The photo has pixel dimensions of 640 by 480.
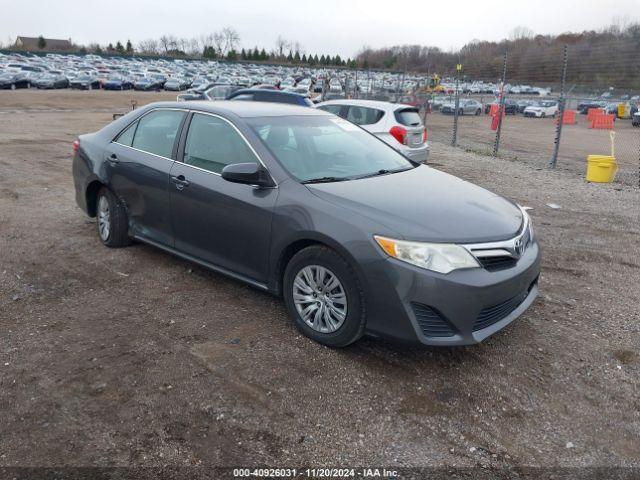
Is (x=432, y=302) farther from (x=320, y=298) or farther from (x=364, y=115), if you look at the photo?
(x=364, y=115)

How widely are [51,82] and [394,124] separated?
43689 mm

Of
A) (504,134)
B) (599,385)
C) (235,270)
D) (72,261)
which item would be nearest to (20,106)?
(504,134)

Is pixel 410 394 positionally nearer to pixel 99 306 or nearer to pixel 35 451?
pixel 35 451

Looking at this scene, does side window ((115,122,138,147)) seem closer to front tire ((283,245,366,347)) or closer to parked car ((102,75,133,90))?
front tire ((283,245,366,347))

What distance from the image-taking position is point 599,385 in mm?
3449

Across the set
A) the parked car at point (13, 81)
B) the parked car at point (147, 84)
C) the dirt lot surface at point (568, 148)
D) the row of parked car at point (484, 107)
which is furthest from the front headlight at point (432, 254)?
the parked car at point (147, 84)

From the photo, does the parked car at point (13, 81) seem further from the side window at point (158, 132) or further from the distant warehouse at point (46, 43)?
the distant warehouse at point (46, 43)

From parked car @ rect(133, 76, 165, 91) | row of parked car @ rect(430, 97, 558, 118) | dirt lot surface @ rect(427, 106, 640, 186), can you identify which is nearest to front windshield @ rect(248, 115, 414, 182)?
dirt lot surface @ rect(427, 106, 640, 186)

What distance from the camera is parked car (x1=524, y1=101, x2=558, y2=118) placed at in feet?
129

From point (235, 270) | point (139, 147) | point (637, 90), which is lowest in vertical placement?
point (235, 270)

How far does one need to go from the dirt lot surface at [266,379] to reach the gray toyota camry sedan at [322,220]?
31 cm

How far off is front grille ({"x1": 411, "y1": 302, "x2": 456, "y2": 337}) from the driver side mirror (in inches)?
56.4

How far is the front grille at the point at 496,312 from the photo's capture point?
3.40 meters

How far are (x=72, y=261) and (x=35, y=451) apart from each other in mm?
2896
